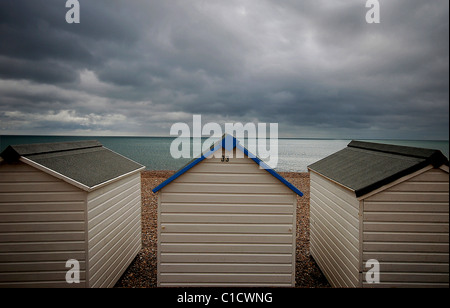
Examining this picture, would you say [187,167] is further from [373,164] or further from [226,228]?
[373,164]

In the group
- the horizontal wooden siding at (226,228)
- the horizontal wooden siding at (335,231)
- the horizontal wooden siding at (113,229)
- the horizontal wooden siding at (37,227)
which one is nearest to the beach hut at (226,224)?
the horizontal wooden siding at (226,228)

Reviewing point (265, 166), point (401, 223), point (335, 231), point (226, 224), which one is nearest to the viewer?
point (401, 223)

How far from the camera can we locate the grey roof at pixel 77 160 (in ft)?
18.7

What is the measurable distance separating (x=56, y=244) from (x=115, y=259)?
196 cm

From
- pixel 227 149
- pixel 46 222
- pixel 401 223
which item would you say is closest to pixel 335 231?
pixel 401 223

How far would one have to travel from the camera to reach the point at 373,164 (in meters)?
6.59

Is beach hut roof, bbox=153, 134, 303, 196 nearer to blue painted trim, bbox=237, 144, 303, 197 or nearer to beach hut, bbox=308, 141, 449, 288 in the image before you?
blue painted trim, bbox=237, 144, 303, 197

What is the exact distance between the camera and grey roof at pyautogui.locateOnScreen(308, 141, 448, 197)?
5.33 meters

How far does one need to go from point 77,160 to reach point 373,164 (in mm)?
8986

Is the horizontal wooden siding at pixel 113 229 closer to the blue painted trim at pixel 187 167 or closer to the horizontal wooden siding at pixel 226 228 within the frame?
the horizontal wooden siding at pixel 226 228

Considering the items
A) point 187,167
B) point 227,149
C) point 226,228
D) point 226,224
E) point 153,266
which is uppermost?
point 227,149

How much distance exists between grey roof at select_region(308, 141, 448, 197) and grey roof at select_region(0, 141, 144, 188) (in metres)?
6.98
